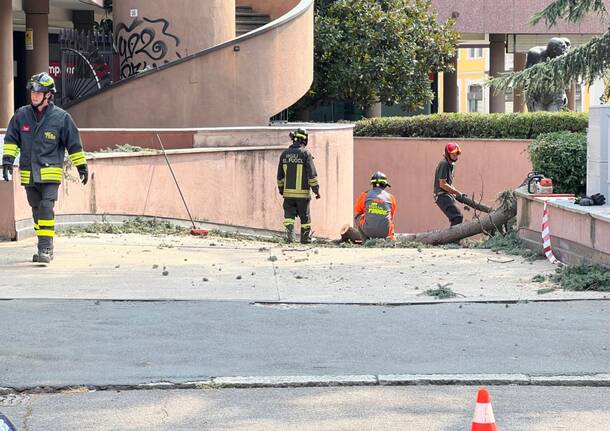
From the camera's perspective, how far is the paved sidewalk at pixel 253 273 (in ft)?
32.8

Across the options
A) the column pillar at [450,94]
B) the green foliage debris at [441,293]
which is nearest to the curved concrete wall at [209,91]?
the green foliage debris at [441,293]

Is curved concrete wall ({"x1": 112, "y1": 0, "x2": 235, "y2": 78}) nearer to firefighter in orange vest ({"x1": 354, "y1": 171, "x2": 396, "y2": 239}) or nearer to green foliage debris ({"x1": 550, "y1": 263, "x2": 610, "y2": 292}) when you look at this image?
firefighter in orange vest ({"x1": 354, "y1": 171, "x2": 396, "y2": 239})

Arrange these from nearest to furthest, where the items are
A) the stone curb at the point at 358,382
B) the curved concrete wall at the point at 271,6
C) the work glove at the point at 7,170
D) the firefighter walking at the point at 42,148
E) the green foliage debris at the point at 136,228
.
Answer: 1. the stone curb at the point at 358,382
2. the firefighter walking at the point at 42,148
3. the work glove at the point at 7,170
4. the green foliage debris at the point at 136,228
5. the curved concrete wall at the point at 271,6

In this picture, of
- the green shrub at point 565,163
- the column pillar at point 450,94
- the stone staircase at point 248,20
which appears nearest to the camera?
the green shrub at point 565,163

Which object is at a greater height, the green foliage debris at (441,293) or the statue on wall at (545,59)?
the statue on wall at (545,59)

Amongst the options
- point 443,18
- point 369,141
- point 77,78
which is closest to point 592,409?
point 77,78

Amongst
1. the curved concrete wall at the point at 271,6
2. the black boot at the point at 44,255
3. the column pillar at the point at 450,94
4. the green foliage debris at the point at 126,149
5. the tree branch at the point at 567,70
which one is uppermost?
the curved concrete wall at the point at 271,6

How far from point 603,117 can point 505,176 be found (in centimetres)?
1111

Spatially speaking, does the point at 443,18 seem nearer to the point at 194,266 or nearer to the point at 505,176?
the point at 505,176

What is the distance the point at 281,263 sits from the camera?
12266mm

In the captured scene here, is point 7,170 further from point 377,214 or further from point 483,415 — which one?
point 483,415

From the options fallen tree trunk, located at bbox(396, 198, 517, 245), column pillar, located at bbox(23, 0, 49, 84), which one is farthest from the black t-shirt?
column pillar, located at bbox(23, 0, 49, 84)

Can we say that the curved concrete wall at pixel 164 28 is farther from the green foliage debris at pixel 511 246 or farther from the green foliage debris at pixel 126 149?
the green foliage debris at pixel 511 246

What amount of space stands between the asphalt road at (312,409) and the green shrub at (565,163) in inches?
291
